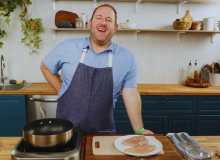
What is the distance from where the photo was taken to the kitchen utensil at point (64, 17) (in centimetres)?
318

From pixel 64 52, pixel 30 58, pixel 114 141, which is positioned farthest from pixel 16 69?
pixel 114 141

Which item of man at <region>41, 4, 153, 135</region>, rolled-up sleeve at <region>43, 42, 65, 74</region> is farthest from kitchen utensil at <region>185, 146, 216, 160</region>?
rolled-up sleeve at <region>43, 42, 65, 74</region>

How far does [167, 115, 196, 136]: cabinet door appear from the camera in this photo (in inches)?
115

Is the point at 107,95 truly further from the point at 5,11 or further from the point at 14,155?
the point at 5,11

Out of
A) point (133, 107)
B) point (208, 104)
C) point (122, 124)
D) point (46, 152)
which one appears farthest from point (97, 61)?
point (208, 104)

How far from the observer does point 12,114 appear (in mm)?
2781

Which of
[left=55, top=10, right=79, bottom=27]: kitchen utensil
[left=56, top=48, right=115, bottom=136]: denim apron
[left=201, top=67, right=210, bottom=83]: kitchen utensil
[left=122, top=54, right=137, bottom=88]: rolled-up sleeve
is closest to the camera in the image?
[left=56, top=48, right=115, bottom=136]: denim apron

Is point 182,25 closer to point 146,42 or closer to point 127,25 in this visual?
point 146,42

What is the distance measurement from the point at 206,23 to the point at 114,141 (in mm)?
2675

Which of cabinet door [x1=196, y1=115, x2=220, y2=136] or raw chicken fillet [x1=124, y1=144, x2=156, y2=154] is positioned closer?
raw chicken fillet [x1=124, y1=144, x2=156, y2=154]

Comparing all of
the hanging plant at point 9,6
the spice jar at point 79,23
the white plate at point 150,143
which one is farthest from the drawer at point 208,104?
the hanging plant at point 9,6

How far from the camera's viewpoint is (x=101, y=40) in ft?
5.55

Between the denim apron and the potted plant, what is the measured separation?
1.78 meters

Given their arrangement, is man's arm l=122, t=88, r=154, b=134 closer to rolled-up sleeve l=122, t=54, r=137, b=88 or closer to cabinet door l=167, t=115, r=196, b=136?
rolled-up sleeve l=122, t=54, r=137, b=88
